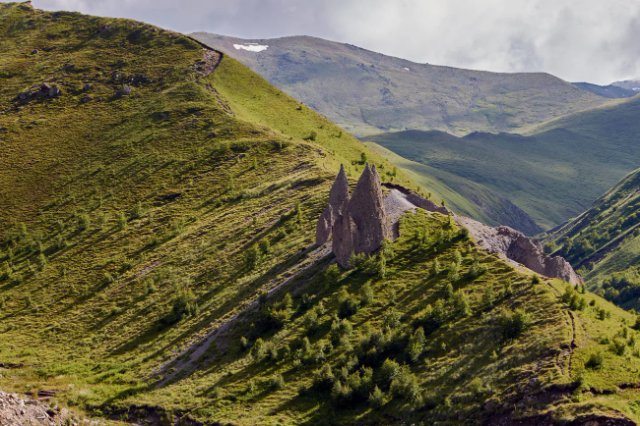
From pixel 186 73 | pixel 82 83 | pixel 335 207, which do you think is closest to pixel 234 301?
pixel 335 207

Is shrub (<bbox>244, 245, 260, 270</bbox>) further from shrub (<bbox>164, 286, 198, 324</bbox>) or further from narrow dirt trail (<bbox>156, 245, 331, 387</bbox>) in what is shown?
shrub (<bbox>164, 286, 198, 324</bbox>)

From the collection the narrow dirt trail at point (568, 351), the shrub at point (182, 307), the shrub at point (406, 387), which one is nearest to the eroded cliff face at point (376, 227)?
the narrow dirt trail at point (568, 351)

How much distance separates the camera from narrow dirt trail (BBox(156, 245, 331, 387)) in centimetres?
6919

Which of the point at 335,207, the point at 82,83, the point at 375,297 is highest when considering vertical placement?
the point at 82,83

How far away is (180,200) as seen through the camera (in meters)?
115

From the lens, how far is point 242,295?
7894 centimetres

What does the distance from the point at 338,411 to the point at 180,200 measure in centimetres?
6780

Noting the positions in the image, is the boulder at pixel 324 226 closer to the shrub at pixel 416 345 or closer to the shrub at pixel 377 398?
the shrub at pixel 416 345

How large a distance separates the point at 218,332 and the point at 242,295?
7025mm

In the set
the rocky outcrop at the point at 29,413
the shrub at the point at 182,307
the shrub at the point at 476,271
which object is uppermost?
the shrub at the point at 476,271

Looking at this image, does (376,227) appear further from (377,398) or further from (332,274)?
(377,398)

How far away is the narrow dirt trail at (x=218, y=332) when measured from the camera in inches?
2724

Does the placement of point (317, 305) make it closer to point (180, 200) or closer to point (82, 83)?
point (180, 200)

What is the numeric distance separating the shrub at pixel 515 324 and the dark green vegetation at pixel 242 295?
0.65 ft
